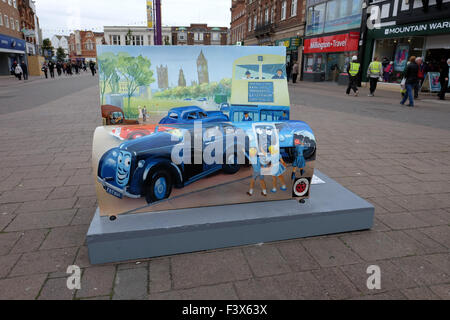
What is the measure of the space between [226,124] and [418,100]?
14.6 metres

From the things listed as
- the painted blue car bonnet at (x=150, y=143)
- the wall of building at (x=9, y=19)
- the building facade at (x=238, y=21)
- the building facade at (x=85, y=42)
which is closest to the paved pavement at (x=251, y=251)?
the painted blue car bonnet at (x=150, y=143)

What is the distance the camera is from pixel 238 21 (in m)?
52.2

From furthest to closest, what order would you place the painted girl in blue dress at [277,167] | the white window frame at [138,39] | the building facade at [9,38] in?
the white window frame at [138,39] < the building facade at [9,38] < the painted girl in blue dress at [277,167]

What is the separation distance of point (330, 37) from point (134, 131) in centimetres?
2452

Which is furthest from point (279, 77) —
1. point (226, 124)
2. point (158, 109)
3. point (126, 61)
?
point (126, 61)

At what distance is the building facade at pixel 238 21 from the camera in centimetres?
4818

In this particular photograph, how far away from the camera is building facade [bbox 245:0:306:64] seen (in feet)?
93.5

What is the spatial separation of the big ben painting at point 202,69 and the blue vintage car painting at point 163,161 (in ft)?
2.84

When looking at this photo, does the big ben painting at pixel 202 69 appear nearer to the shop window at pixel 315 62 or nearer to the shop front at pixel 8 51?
the shop window at pixel 315 62

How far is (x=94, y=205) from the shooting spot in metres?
3.39

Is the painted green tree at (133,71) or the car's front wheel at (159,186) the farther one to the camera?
the painted green tree at (133,71)

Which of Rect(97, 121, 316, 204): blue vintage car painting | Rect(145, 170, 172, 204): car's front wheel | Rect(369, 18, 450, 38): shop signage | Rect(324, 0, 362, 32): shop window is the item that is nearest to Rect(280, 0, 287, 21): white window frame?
Rect(324, 0, 362, 32): shop window

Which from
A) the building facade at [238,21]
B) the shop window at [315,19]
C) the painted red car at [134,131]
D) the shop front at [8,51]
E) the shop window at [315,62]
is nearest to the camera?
the painted red car at [134,131]

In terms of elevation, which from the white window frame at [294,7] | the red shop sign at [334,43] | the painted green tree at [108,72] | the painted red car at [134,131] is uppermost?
the white window frame at [294,7]
